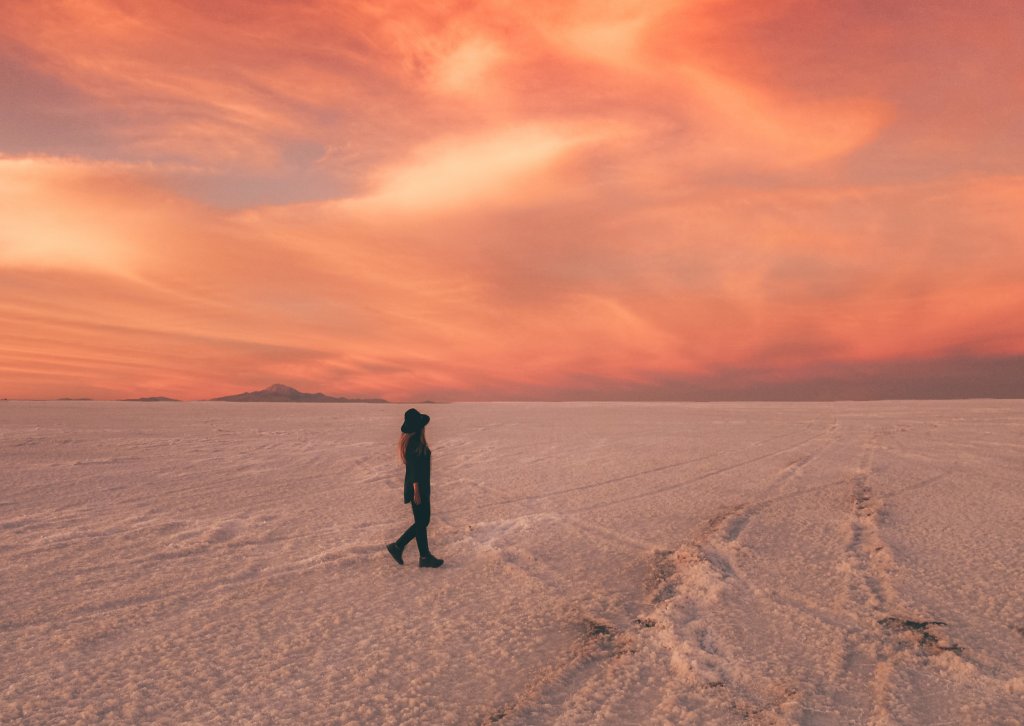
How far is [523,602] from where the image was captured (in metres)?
5.66

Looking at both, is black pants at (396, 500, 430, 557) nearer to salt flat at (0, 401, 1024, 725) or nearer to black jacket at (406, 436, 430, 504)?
black jacket at (406, 436, 430, 504)

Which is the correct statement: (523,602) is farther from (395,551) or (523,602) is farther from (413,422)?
(413,422)

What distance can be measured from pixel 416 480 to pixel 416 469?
0.12m

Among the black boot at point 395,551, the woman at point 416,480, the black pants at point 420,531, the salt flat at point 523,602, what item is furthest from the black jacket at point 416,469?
the salt flat at point 523,602

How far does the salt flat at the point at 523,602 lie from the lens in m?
3.94

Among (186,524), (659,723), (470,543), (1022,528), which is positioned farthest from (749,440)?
(659,723)

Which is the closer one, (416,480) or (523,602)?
(523,602)

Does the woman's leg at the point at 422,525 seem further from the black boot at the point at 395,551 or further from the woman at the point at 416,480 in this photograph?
the black boot at the point at 395,551

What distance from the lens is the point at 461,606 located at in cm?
559

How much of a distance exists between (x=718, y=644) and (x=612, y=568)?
1974mm

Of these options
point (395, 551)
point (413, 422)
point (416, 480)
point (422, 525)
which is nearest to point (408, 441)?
point (413, 422)

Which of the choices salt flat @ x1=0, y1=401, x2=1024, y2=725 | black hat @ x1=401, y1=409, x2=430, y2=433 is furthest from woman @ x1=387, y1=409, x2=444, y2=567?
salt flat @ x1=0, y1=401, x2=1024, y2=725

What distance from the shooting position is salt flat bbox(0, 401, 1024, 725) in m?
3.94

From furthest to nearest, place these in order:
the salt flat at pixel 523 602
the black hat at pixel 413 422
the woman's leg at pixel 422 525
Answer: the black hat at pixel 413 422, the woman's leg at pixel 422 525, the salt flat at pixel 523 602
